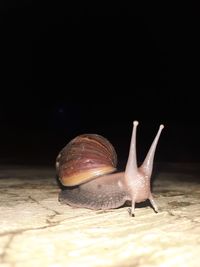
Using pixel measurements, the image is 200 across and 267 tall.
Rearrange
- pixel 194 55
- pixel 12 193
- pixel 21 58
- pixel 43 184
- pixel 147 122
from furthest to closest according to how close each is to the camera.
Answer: pixel 21 58 < pixel 194 55 < pixel 147 122 < pixel 43 184 < pixel 12 193

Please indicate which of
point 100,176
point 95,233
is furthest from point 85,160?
point 95,233

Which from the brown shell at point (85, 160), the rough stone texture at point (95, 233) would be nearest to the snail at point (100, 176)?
the brown shell at point (85, 160)

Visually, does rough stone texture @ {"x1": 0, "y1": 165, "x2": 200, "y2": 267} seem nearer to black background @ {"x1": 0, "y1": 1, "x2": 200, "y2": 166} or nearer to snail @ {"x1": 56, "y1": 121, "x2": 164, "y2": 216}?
snail @ {"x1": 56, "y1": 121, "x2": 164, "y2": 216}

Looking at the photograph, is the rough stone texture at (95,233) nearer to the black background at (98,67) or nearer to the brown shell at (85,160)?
the brown shell at (85,160)

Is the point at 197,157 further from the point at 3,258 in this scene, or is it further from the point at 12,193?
the point at 3,258

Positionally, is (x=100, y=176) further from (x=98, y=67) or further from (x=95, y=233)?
(x=98, y=67)

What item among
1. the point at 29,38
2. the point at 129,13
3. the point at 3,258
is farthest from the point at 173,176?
the point at 29,38
